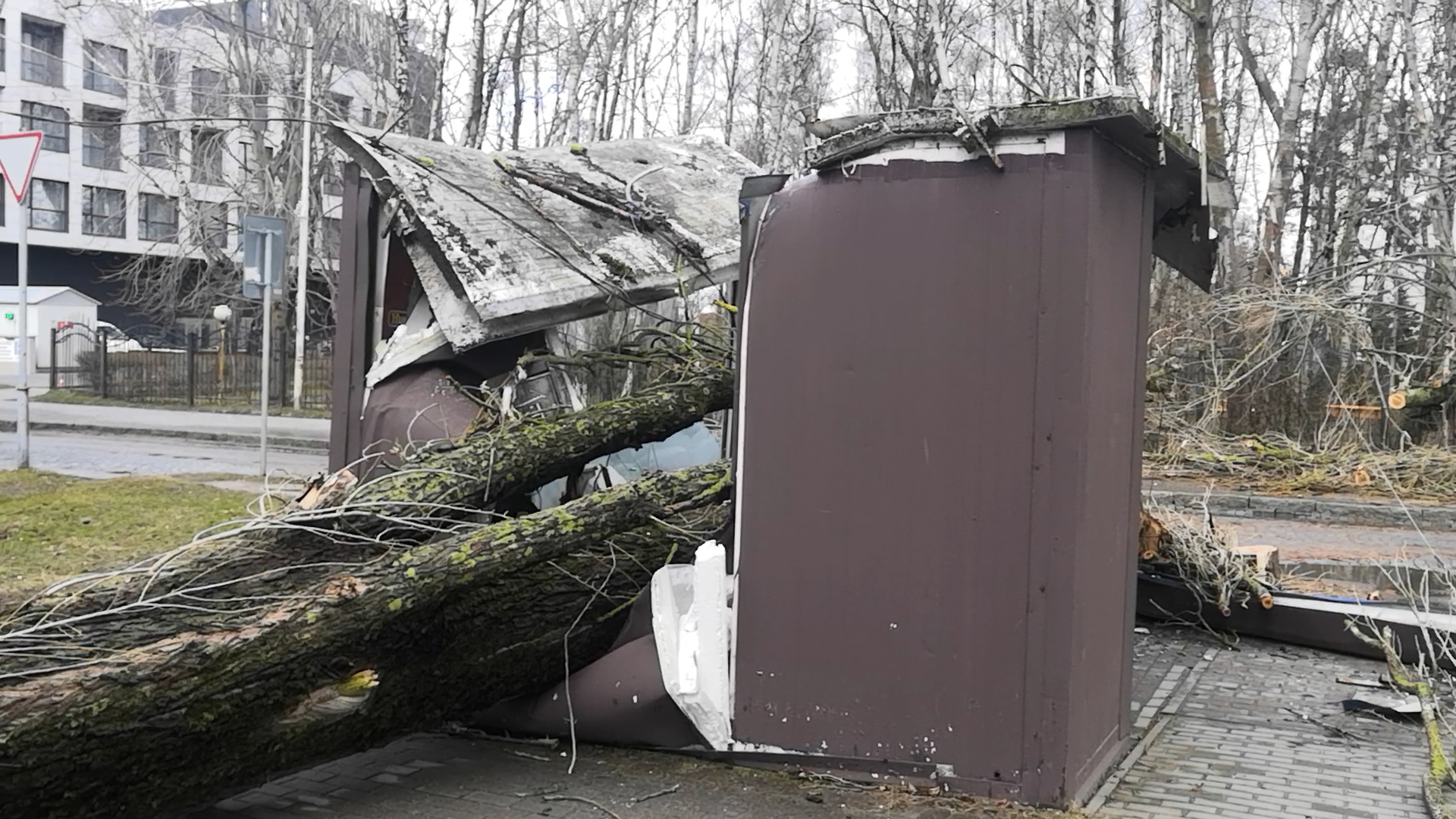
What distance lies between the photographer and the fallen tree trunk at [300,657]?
347cm

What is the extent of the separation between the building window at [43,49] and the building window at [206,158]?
1654 centimetres

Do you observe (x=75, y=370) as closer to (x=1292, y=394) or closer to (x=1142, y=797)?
(x=1292, y=394)

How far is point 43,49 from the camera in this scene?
1656 inches

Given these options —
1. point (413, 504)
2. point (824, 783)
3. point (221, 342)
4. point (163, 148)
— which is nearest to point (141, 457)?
point (413, 504)

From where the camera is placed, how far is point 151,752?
11.8 ft

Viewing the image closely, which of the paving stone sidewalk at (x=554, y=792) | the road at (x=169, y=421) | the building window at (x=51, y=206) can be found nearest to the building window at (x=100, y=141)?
the building window at (x=51, y=206)

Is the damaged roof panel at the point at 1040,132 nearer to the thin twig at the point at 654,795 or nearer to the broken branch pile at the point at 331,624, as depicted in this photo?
the broken branch pile at the point at 331,624

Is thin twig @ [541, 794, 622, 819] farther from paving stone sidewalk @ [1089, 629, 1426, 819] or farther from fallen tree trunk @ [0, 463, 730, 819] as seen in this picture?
paving stone sidewalk @ [1089, 629, 1426, 819]

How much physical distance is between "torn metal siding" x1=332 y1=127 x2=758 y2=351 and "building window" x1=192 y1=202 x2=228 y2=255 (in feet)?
71.8

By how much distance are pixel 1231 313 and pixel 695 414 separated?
10510 mm


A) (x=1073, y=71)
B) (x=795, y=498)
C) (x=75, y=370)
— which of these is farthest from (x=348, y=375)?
(x=75, y=370)

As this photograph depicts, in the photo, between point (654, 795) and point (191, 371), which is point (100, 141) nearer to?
point (191, 371)

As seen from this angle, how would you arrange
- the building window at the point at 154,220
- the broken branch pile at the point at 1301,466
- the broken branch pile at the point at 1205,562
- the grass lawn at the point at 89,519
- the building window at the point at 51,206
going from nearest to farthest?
the broken branch pile at the point at 1205,562
the grass lawn at the point at 89,519
the broken branch pile at the point at 1301,466
the building window at the point at 51,206
the building window at the point at 154,220

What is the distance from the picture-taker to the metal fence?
27.0 meters
